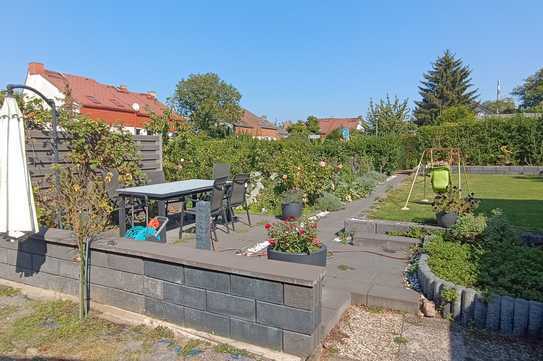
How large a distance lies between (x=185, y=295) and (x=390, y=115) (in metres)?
23.9

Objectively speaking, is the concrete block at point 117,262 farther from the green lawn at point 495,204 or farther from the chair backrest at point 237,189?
the green lawn at point 495,204

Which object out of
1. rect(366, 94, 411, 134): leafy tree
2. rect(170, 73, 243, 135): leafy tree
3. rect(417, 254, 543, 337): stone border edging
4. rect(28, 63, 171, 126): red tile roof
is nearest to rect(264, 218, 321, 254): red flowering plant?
rect(417, 254, 543, 337): stone border edging

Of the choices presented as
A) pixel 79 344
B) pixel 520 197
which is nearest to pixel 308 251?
pixel 79 344

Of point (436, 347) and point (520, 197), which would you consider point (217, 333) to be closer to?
point (436, 347)

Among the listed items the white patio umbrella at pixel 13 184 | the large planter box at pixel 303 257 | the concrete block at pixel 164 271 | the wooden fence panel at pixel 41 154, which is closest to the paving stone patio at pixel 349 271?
the large planter box at pixel 303 257

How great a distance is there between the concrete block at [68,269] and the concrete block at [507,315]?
3.63 m

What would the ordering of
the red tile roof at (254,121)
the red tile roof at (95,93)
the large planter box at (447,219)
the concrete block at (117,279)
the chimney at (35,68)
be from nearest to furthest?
the concrete block at (117,279)
the large planter box at (447,219)
the red tile roof at (95,93)
the chimney at (35,68)
the red tile roof at (254,121)

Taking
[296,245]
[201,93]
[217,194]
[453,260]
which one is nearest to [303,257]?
[296,245]

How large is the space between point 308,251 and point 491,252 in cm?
192

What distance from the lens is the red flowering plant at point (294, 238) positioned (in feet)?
11.8

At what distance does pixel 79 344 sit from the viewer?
2805 mm

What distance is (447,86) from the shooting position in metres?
44.0

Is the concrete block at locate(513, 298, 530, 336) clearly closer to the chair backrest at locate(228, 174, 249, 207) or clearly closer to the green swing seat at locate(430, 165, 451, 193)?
the chair backrest at locate(228, 174, 249, 207)

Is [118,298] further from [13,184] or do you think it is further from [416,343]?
[416,343]
